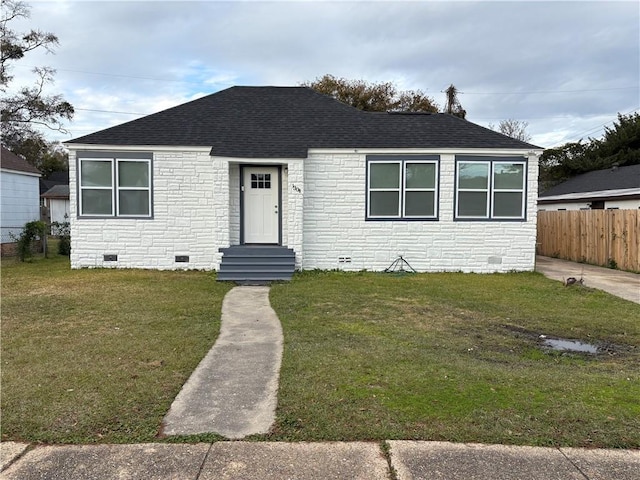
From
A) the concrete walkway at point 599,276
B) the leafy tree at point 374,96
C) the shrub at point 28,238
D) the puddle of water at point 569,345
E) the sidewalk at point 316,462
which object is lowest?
the sidewalk at point 316,462

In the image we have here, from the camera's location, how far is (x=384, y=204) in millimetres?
12523

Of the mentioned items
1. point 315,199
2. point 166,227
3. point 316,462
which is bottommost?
point 316,462

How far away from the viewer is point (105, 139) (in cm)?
1217

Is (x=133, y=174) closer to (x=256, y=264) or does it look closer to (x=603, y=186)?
(x=256, y=264)

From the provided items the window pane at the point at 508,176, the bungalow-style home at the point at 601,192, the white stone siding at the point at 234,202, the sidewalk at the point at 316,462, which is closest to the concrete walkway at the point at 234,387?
the sidewalk at the point at 316,462

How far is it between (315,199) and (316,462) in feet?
32.2

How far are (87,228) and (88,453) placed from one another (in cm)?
1039

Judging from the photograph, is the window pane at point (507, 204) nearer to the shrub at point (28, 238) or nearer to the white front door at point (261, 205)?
the white front door at point (261, 205)

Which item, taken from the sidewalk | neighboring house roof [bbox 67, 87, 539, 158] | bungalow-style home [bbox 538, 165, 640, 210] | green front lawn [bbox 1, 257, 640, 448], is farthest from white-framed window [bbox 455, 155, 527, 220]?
the sidewalk

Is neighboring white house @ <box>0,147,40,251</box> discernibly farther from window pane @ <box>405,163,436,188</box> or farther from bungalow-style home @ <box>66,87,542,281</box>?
window pane @ <box>405,163,436,188</box>

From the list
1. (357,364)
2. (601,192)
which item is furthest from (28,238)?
(601,192)

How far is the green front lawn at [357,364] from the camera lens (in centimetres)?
349

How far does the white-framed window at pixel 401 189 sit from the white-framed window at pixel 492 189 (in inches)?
28.2

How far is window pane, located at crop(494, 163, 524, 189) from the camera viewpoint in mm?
12477
